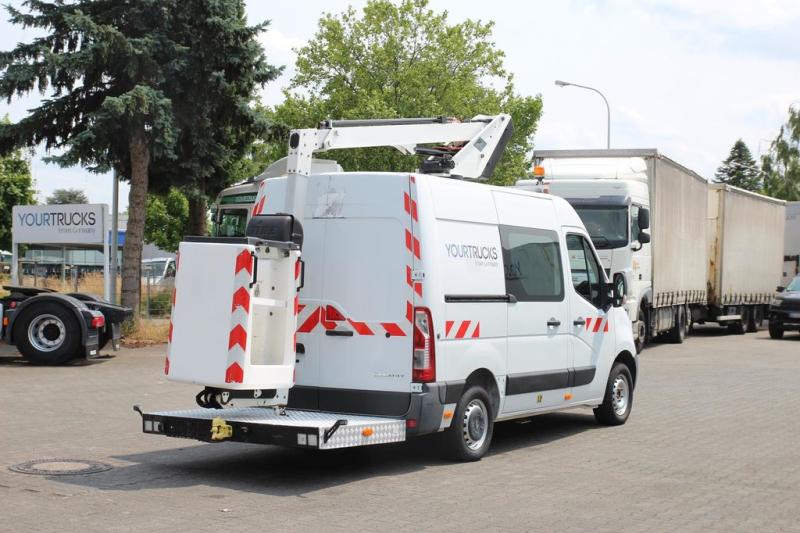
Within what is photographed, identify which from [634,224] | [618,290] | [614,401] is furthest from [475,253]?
[634,224]

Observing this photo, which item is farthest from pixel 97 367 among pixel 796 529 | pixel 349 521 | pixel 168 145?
pixel 796 529

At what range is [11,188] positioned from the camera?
47625 millimetres

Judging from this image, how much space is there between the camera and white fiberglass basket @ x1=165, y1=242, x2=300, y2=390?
802 cm

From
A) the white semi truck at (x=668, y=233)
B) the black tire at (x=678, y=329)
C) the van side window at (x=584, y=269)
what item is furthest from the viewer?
the black tire at (x=678, y=329)

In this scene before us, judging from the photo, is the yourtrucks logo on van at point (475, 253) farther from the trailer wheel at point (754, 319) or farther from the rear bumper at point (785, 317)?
the trailer wheel at point (754, 319)

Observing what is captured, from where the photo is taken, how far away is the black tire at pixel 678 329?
990 inches

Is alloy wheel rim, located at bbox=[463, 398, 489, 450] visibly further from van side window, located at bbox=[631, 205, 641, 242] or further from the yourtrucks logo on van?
van side window, located at bbox=[631, 205, 641, 242]

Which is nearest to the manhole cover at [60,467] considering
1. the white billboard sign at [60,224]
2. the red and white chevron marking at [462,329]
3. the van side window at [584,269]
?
the red and white chevron marking at [462,329]

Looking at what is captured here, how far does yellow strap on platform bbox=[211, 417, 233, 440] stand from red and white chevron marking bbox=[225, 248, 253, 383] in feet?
1.39

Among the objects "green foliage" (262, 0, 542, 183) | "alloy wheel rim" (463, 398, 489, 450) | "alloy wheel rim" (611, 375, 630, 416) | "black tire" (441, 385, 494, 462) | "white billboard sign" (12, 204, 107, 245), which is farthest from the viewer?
"green foliage" (262, 0, 542, 183)

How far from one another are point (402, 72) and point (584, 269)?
104ft

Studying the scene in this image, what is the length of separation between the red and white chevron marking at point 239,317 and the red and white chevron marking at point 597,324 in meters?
4.39

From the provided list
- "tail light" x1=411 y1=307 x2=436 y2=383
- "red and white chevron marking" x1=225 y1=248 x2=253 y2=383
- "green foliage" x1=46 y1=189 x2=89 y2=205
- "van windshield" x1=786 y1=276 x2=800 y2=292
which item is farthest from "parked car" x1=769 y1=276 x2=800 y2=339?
"green foliage" x1=46 y1=189 x2=89 y2=205

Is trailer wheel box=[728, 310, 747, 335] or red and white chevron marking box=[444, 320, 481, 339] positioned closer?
red and white chevron marking box=[444, 320, 481, 339]
